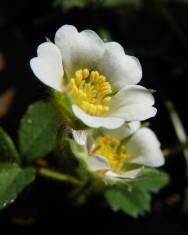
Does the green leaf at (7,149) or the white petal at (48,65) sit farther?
the green leaf at (7,149)

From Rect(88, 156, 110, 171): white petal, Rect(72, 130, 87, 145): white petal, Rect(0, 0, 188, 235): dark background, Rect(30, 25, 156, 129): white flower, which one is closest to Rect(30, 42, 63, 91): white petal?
Rect(30, 25, 156, 129): white flower

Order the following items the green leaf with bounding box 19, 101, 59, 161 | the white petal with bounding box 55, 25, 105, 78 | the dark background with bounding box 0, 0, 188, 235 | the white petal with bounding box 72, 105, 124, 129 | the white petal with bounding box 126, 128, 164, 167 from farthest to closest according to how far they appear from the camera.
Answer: the dark background with bounding box 0, 0, 188, 235 → the white petal with bounding box 126, 128, 164, 167 → the green leaf with bounding box 19, 101, 59, 161 → the white petal with bounding box 55, 25, 105, 78 → the white petal with bounding box 72, 105, 124, 129

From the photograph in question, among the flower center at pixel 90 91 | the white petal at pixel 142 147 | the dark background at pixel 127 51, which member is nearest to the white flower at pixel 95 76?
the flower center at pixel 90 91

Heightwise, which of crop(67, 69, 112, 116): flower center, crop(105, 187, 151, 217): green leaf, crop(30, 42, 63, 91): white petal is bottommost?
crop(105, 187, 151, 217): green leaf

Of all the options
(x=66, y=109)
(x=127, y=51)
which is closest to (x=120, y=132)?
(x=66, y=109)

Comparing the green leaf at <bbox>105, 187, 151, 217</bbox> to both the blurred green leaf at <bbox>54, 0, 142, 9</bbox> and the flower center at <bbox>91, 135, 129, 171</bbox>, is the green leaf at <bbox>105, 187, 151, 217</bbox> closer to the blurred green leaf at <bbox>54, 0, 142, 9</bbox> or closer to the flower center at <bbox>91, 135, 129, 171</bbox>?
the flower center at <bbox>91, 135, 129, 171</bbox>

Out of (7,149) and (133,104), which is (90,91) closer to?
(133,104)

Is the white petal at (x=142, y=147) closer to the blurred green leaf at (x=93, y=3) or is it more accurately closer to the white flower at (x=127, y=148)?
the white flower at (x=127, y=148)
